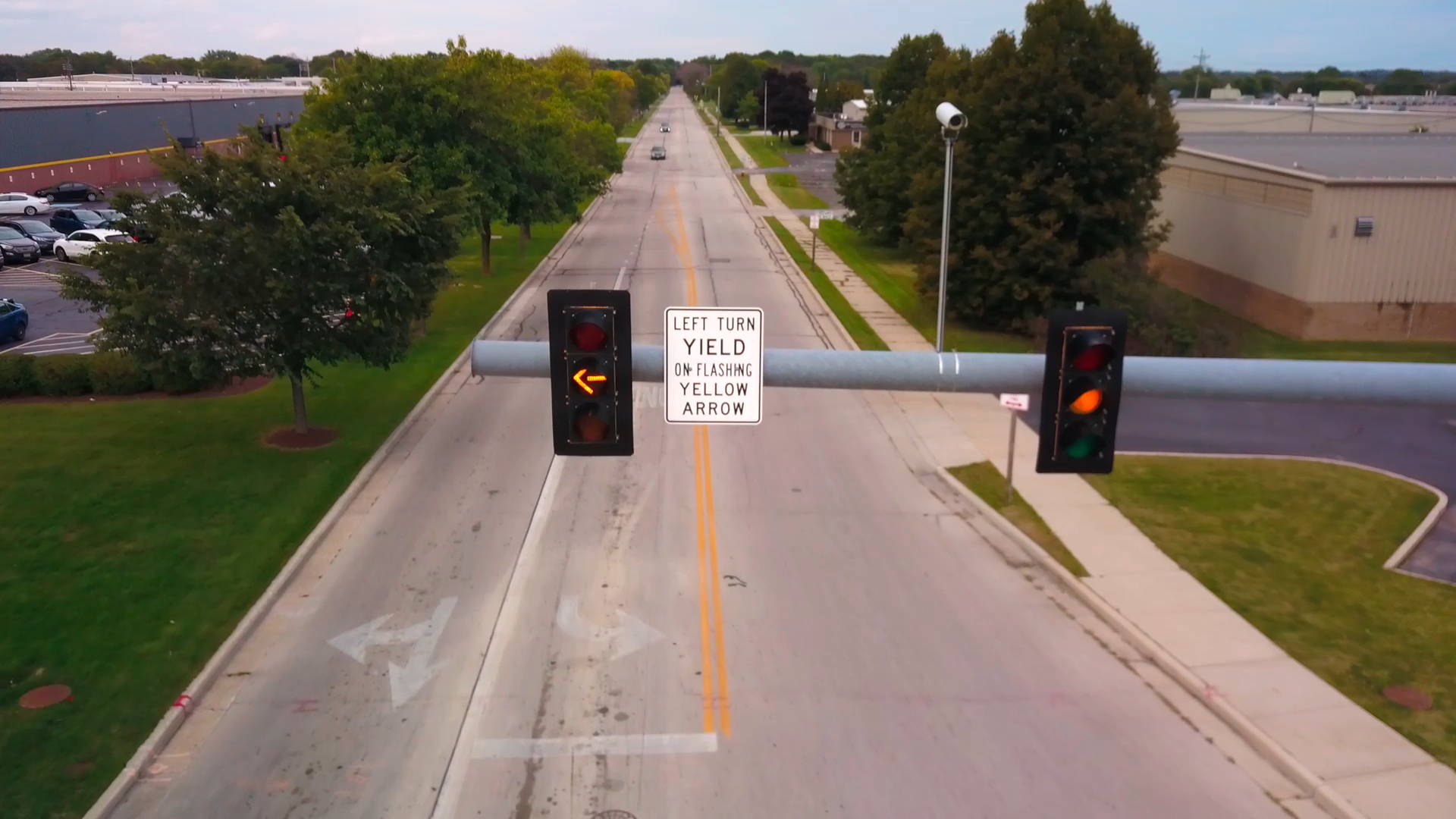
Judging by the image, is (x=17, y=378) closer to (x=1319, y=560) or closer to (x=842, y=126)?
(x=1319, y=560)

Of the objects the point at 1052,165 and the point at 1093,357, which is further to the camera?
the point at 1052,165

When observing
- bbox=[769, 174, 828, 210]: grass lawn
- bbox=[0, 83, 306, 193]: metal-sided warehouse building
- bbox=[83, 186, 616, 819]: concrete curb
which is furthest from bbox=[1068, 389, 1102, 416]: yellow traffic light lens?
bbox=[769, 174, 828, 210]: grass lawn

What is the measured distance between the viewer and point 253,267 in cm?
1894

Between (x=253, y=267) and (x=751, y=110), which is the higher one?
(x=751, y=110)

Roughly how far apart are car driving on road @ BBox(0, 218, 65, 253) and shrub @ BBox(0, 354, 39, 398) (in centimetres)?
2095

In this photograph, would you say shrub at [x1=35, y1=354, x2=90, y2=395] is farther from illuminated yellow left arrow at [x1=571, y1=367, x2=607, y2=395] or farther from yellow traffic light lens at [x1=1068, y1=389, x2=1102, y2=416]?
yellow traffic light lens at [x1=1068, y1=389, x2=1102, y2=416]

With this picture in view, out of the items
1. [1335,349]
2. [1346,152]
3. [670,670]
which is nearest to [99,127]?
[1346,152]

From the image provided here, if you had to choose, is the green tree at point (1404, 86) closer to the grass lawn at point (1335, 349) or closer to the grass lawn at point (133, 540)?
the grass lawn at point (1335, 349)

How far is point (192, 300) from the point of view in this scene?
62.0ft

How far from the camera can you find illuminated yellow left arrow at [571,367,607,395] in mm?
7137

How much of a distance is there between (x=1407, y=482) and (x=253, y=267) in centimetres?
2050

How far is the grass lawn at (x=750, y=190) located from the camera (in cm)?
6644

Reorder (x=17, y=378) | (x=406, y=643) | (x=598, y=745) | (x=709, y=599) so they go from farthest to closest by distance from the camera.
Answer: (x=17, y=378), (x=709, y=599), (x=406, y=643), (x=598, y=745)

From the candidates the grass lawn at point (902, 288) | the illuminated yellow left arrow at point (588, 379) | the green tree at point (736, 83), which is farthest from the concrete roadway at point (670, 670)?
the green tree at point (736, 83)
